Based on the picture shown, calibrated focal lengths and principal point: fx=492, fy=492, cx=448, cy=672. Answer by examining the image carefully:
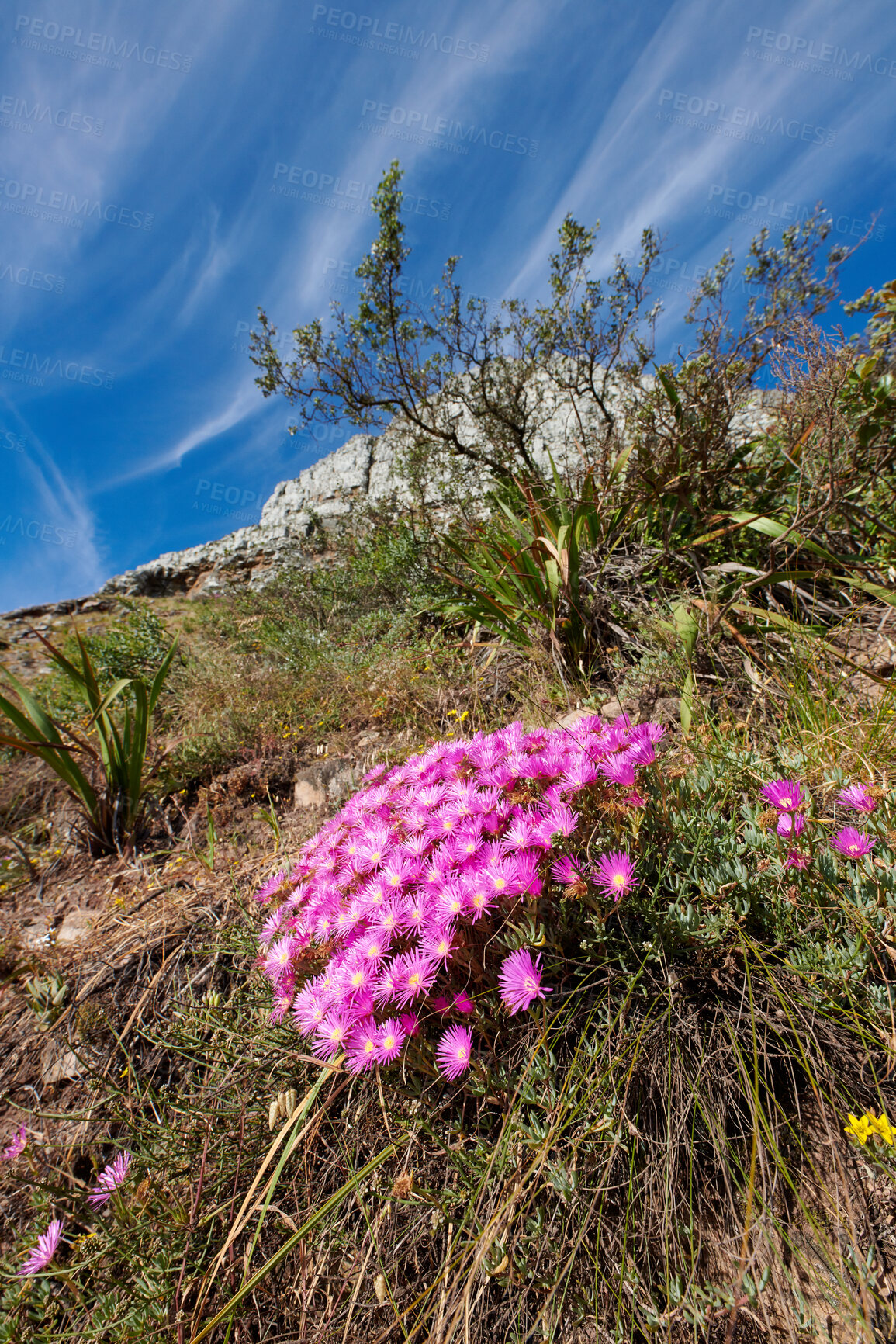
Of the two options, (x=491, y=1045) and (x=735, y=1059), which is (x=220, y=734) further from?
(x=735, y=1059)

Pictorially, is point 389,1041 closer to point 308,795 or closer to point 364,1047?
point 364,1047

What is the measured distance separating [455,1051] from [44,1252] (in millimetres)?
1021

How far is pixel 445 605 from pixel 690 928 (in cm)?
345

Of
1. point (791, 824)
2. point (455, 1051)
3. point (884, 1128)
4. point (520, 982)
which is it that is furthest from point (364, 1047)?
point (791, 824)

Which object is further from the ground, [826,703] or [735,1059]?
[826,703]

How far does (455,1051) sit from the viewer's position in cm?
93

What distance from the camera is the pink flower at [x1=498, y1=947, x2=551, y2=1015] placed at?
89 centimetres

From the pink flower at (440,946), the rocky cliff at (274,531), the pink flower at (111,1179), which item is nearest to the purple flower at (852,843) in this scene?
the pink flower at (440,946)

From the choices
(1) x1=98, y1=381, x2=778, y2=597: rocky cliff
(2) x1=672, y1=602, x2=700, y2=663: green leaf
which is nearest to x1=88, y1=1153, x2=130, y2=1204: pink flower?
(2) x1=672, y1=602, x2=700, y2=663: green leaf

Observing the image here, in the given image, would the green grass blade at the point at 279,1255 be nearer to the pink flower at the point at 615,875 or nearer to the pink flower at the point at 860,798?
the pink flower at the point at 615,875

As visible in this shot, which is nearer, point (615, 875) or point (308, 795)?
point (615, 875)

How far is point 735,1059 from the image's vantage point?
97cm

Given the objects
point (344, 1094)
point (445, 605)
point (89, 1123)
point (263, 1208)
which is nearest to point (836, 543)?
point (445, 605)

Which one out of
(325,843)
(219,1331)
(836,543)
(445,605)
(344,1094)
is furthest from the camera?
(445,605)
